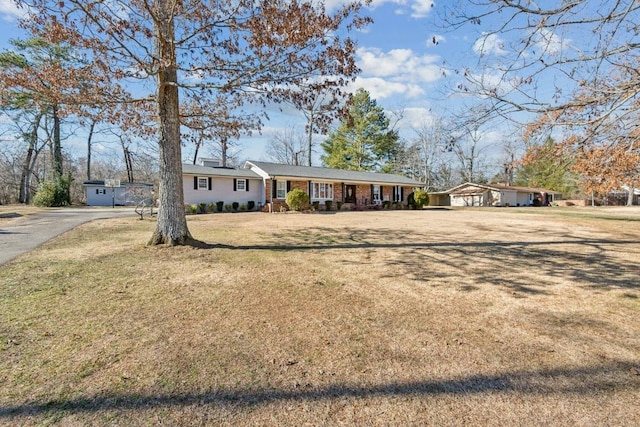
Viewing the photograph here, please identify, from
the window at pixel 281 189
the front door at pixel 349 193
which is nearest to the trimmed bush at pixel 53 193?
the window at pixel 281 189

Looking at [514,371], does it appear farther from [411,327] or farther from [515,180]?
[515,180]

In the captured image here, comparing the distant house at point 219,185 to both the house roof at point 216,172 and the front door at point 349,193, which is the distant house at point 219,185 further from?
the front door at point 349,193

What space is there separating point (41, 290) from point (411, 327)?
5046mm

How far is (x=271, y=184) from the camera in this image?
2155cm

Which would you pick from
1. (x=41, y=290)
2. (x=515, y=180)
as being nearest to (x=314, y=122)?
(x=41, y=290)

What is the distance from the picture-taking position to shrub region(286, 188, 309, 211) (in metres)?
20.1

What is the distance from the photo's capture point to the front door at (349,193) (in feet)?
84.4

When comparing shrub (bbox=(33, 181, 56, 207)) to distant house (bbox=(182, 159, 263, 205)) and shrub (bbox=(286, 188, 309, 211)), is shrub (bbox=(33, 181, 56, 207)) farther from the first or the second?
shrub (bbox=(286, 188, 309, 211))

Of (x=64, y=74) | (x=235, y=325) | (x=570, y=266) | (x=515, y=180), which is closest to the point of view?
(x=235, y=325)

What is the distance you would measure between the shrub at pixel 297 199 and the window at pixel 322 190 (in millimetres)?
3160

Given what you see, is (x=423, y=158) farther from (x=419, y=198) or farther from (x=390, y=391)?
(x=390, y=391)

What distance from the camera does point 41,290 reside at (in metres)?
4.35

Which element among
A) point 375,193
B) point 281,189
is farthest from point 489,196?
point 281,189

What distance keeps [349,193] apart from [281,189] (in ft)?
21.4
